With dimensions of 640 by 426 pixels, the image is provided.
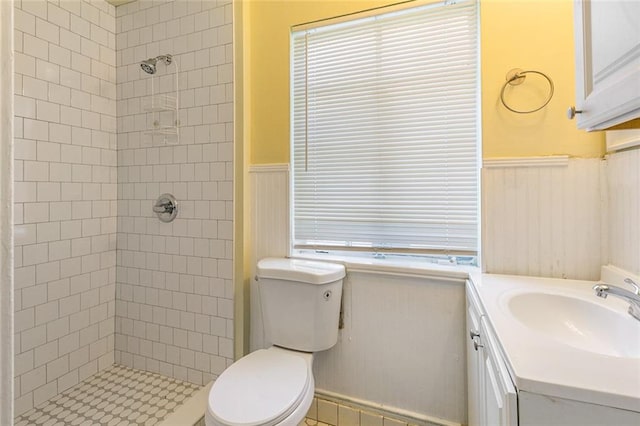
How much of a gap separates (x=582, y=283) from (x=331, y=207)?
1.07 metres

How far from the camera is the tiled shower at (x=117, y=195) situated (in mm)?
1570

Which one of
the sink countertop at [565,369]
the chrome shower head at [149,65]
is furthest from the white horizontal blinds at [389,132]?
the chrome shower head at [149,65]

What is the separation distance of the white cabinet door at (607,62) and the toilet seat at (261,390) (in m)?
1.22

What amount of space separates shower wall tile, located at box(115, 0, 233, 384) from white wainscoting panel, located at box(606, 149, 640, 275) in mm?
1630

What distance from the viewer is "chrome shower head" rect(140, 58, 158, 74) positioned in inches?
67.5

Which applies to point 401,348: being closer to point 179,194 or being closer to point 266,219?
point 266,219

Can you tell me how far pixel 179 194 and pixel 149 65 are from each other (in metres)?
0.74

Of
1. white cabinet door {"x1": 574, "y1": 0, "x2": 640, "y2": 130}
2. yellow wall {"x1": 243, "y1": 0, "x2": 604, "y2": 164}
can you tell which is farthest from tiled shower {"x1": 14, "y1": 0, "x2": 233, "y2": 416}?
white cabinet door {"x1": 574, "y1": 0, "x2": 640, "y2": 130}

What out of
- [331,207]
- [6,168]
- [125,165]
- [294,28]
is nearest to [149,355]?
[125,165]

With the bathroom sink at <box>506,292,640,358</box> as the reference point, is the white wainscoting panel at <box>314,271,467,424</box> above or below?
below

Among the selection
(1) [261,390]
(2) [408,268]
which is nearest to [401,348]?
(2) [408,268]

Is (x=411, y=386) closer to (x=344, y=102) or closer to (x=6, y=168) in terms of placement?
(x=344, y=102)

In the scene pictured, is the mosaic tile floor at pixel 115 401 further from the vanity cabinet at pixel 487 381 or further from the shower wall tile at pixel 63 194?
the vanity cabinet at pixel 487 381

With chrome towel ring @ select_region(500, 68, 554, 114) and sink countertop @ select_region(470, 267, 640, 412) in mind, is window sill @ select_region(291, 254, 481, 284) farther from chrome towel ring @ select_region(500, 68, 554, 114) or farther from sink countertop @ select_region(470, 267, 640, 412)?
chrome towel ring @ select_region(500, 68, 554, 114)
